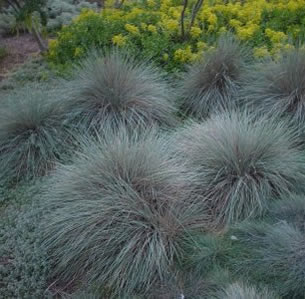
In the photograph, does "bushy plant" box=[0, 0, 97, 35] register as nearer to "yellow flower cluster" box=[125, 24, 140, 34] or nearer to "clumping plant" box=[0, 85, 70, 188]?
"yellow flower cluster" box=[125, 24, 140, 34]

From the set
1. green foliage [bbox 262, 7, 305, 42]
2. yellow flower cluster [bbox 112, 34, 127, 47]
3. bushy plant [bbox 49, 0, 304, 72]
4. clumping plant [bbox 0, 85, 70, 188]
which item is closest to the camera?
clumping plant [bbox 0, 85, 70, 188]

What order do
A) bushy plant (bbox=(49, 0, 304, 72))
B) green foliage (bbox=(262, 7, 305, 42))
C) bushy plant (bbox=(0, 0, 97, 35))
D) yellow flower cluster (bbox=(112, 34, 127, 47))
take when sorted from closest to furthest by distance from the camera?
bushy plant (bbox=(49, 0, 304, 72)), yellow flower cluster (bbox=(112, 34, 127, 47)), green foliage (bbox=(262, 7, 305, 42)), bushy plant (bbox=(0, 0, 97, 35))

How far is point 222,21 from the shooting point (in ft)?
22.6

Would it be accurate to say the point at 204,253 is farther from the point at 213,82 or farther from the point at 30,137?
the point at 213,82

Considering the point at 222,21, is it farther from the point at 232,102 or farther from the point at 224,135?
the point at 224,135

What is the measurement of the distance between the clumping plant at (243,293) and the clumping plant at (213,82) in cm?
250

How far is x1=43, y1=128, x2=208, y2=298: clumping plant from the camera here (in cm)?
366

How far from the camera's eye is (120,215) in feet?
12.8

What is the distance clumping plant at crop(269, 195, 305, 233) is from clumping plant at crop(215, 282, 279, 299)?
23.1 inches

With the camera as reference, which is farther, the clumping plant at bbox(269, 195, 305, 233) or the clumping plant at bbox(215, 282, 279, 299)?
the clumping plant at bbox(269, 195, 305, 233)

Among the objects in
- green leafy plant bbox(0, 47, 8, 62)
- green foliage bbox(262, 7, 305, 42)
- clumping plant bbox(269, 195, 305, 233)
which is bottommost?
green leafy plant bbox(0, 47, 8, 62)

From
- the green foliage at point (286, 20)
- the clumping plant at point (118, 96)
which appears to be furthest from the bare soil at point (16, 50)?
the green foliage at point (286, 20)

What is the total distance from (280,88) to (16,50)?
16.1 feet

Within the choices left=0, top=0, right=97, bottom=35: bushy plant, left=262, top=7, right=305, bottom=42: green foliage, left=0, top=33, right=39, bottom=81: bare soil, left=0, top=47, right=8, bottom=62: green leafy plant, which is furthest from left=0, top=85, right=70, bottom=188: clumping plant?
left=0, top=0, right=97, bottom=35: bushy plant
